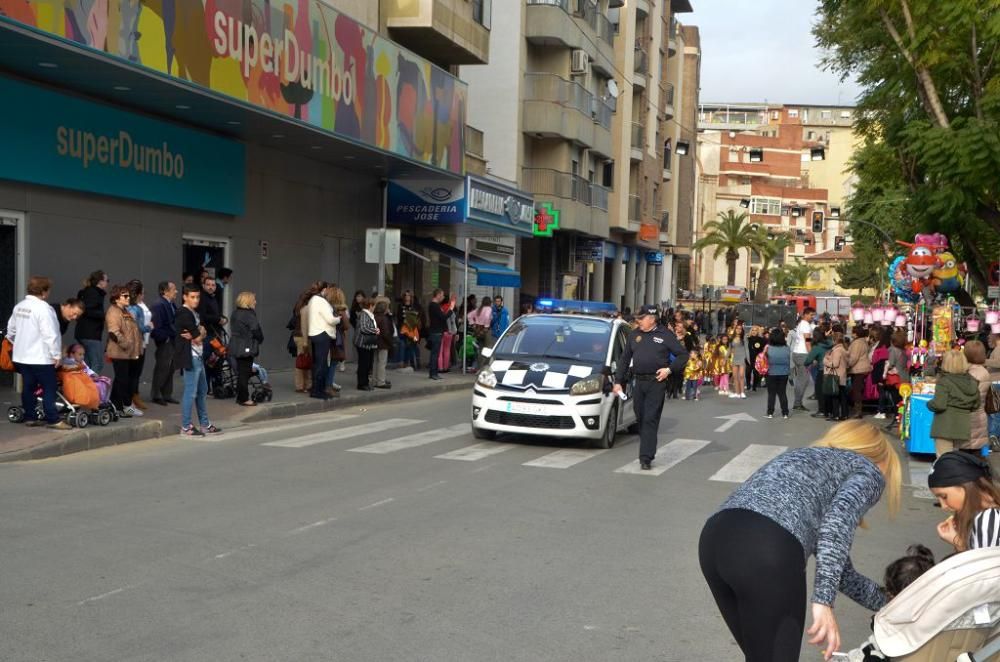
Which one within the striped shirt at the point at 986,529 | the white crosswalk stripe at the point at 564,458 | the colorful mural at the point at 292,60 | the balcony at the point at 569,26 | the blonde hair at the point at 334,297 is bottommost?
the white crosswalk stripe at the point at 564,458

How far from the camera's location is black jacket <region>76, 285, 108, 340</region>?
15094 mm

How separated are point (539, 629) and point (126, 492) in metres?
5.12

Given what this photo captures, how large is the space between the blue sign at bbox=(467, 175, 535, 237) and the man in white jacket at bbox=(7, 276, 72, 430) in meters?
16.5

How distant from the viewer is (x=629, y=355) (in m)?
13.4

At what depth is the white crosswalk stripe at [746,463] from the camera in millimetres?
12812

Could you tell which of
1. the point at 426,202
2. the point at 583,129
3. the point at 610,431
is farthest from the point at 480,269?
the point at 610,431

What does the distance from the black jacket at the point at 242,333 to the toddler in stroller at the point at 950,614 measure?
1376 cm

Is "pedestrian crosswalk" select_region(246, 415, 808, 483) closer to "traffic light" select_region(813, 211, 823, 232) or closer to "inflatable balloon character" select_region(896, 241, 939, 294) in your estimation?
"inflatable balloon character" select_region(896, 241, 939, 294)

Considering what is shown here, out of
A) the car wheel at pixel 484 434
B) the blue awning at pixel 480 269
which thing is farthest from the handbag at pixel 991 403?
the blue awning at pixel 480 269

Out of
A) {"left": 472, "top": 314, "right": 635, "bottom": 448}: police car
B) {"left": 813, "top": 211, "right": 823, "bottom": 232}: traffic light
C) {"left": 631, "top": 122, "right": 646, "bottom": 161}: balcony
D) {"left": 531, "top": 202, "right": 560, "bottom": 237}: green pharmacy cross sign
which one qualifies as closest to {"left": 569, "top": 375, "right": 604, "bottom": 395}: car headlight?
{"left": 472, "top": 314, "right": 635, "bottom": 448}: police car

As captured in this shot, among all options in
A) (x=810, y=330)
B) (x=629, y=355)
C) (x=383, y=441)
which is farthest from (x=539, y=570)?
→ (x=810, y=330)

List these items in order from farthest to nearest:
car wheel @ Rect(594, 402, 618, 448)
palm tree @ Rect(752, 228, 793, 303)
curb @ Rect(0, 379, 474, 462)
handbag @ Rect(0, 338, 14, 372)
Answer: palm tree @ Rect(752, 228, 793, 303) → car wheel @ Rect(594, 402, 618, 448) → handbag @ Rect(0, 338, 14, 372) → curb @ Rect(0, 379, 474, 462)

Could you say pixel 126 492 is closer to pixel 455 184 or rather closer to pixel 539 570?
pixel 539 570

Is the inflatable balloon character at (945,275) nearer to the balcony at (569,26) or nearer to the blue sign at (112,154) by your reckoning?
the blue sign at (112,154)
